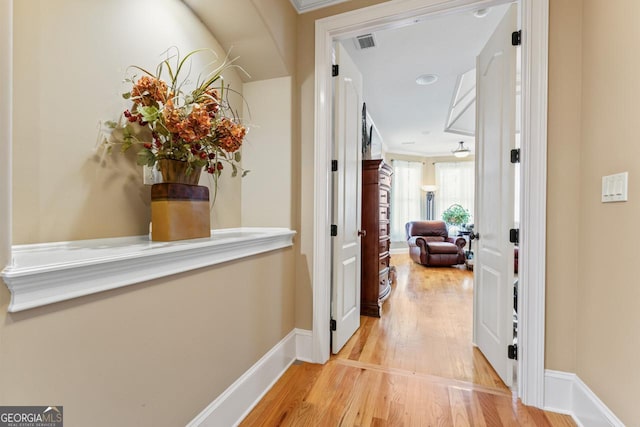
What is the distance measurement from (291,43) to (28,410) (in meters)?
2.24

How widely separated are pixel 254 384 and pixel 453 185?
7991 mm

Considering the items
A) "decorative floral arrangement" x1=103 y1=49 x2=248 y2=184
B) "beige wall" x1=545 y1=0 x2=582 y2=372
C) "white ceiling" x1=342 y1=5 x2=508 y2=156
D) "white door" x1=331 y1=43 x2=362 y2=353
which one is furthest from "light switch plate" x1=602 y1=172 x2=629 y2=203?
"decorative floral arrangement" x1=103 y1=49 x2=248 y2=184

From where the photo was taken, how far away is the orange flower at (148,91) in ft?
3.95

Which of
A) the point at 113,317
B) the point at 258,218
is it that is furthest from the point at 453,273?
the point at 113,317

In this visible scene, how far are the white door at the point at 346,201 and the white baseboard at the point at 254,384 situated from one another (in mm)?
281

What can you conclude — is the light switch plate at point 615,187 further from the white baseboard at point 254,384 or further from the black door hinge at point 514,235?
the white baseboard at point 254,384

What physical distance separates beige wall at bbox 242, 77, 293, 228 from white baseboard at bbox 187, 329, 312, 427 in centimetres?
85

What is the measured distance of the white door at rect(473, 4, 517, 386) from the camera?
6.06ft

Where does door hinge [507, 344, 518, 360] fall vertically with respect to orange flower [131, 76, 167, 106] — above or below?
below

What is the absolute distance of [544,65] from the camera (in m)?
1.62

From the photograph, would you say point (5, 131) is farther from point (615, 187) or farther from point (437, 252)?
point (437, 252)

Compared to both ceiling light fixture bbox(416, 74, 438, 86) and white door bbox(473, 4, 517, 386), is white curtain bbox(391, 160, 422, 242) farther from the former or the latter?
white door bbox(473, 4, 517, 386)

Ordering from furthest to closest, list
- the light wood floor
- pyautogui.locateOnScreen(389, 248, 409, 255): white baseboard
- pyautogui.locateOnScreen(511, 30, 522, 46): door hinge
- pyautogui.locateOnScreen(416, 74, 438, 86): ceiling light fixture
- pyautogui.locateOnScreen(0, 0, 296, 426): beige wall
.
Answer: pyautogui.locateOnScreen(389, 248, 409, 255): white baseboard < pyautogui.locateOnScreen(416, 74, 438, 86): ceiling light fixture < pyautogui.locateOnScreen(511, 30, 522, 46): door hinge < the light wood floor < pyautogui.locateOnScreen(0, 0, 296, 426): beige wall

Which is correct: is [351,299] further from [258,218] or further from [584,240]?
[584,240]
